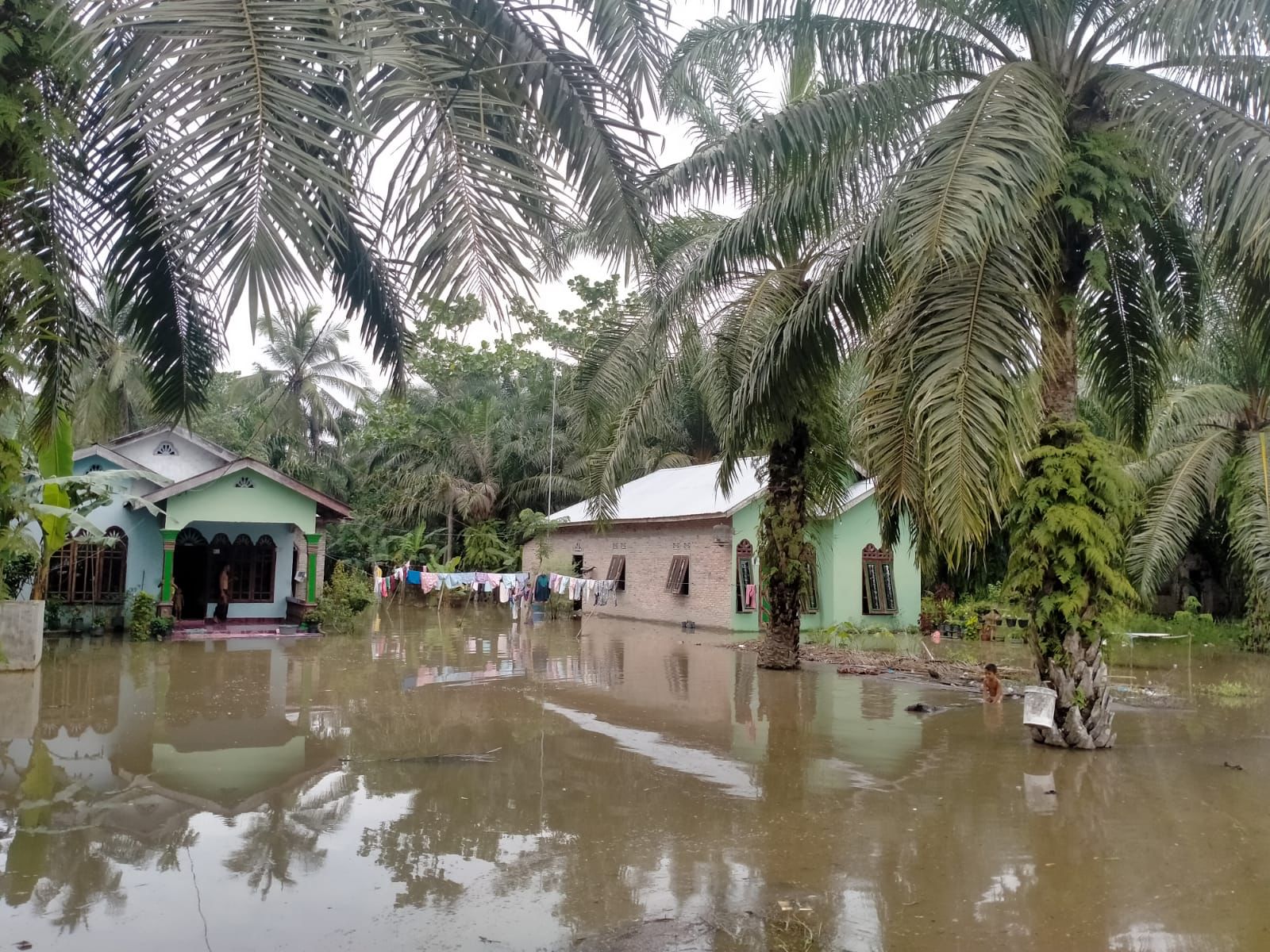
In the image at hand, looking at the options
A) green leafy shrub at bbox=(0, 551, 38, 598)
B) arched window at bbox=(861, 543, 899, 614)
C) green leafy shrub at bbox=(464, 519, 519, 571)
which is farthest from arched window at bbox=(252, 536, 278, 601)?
arched window at bbox=(861, 543, 899, 614)

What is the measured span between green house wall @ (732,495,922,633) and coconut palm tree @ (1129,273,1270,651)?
5035mm

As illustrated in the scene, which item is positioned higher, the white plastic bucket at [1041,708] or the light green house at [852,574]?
the light green house at [852,574]

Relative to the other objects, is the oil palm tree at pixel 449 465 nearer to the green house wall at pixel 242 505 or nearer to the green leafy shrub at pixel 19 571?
the green house wall at pixel 242 505

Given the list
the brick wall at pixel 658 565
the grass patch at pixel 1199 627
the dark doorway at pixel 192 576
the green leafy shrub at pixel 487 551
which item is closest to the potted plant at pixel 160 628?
the dark doorway at pixel 192 576

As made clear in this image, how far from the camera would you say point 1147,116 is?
8398 millimetres

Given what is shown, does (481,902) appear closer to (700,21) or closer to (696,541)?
(700,21)

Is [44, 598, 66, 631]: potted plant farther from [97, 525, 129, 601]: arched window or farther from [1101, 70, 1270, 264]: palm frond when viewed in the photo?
[1101, 70, 1270, 264]: palm frond

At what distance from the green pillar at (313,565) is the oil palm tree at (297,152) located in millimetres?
15731

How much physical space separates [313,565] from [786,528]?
39.2ft

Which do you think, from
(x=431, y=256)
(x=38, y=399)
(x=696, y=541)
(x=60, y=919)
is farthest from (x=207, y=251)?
(x=696, y=541)

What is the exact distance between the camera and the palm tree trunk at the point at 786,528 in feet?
46.8

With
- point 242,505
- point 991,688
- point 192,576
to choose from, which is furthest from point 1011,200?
point 192,576

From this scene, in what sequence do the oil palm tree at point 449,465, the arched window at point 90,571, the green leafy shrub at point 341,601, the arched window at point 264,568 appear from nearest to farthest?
the arched window at point 90,571 < the green leafy shrub at point 341,601 < the arched window at point 264,568 < the oil palm tree at point 449,465

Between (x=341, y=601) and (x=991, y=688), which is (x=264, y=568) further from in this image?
(x=991, y=688)
